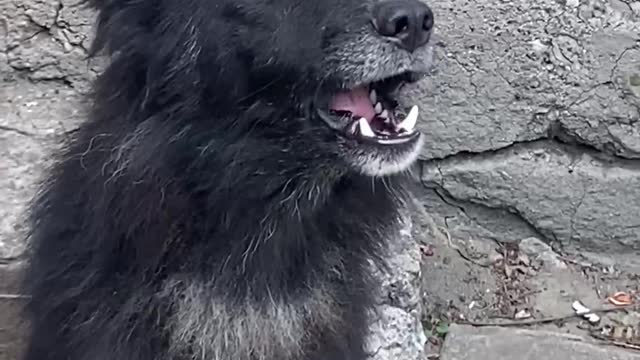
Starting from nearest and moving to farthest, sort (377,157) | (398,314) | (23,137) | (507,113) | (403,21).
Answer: (403,21) < (377,157) < (398,314) < (23,137) < (507,113)

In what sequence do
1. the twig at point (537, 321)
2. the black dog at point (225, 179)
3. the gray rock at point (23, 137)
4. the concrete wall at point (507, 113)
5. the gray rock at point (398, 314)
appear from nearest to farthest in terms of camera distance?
the black dog at point (225, 179) < the gray rock at point (398, 314) < the gray rock at point (23, 137) < the concrete wall at point (507, 113) < the twig at point (537, 321)

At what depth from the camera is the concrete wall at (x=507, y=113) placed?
13.5ft

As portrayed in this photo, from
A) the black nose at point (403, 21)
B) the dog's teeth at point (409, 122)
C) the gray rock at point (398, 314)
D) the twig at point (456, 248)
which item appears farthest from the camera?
the twig at point (456, 248)

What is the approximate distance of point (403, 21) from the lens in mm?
2621

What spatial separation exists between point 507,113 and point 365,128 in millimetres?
1709

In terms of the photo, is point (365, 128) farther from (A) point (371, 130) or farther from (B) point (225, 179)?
(B) point (225, 179)

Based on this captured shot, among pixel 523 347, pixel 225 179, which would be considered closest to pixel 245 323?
pixel 225 179

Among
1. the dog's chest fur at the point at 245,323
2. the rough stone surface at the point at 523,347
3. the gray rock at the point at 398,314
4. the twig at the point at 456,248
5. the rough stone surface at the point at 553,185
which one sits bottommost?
the rough stone surface at the point at 523,347

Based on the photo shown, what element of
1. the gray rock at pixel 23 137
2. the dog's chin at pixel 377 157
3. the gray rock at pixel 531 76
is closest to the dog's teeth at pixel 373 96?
the dog's chin at pixel 377 157

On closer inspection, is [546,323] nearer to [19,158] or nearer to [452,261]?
[452,261]

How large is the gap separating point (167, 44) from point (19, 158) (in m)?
1.35

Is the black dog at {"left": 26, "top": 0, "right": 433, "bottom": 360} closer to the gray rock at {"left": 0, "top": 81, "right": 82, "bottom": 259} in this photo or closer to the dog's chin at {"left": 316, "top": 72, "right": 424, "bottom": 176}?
the dog's chin at {"left": 316, "top": 72, "right": 424, "bottom": 176}

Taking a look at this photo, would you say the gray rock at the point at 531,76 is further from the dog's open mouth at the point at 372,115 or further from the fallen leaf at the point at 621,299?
the dog's open mouth at the point at 372,115

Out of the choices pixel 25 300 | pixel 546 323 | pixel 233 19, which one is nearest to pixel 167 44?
pixel 233 19
